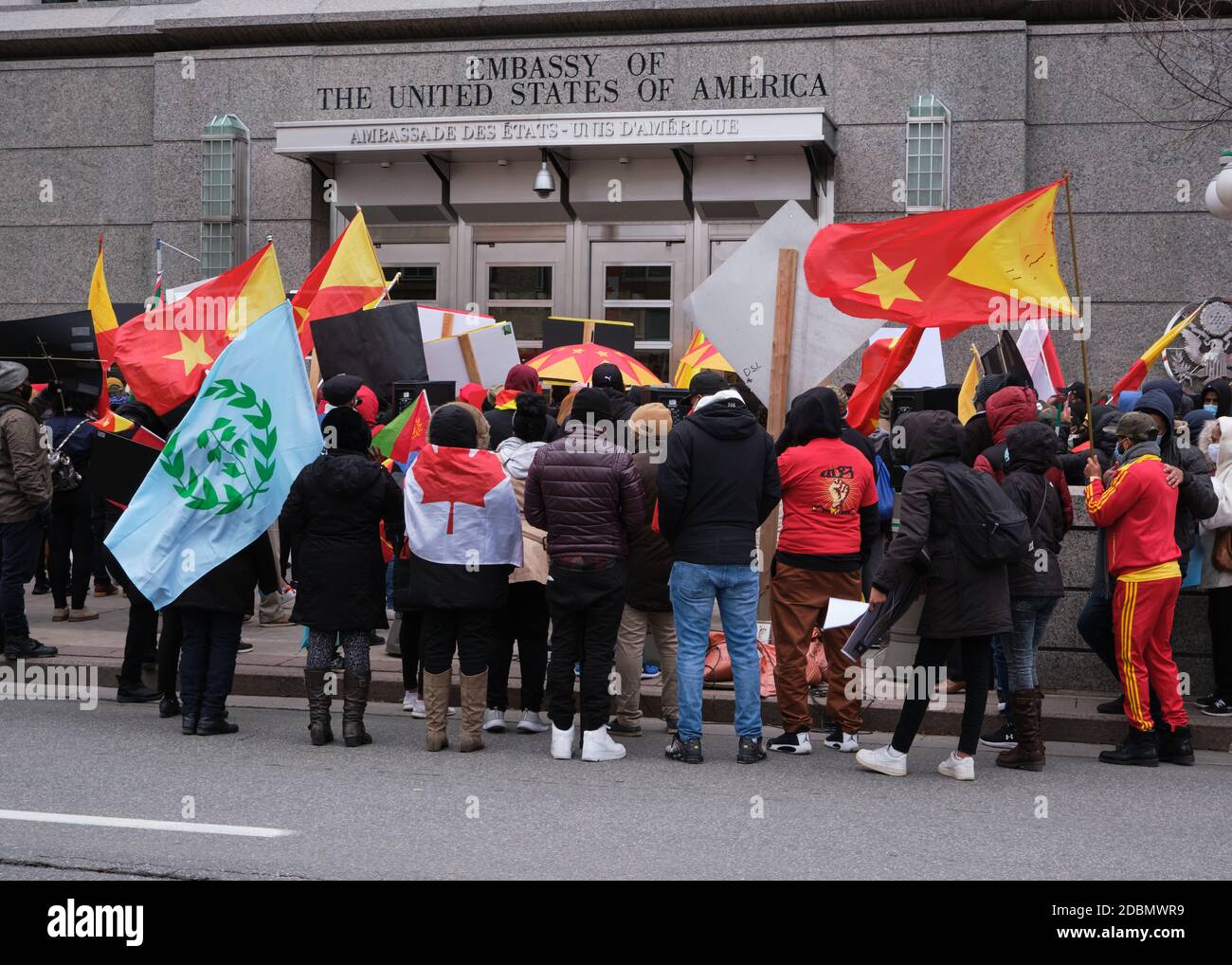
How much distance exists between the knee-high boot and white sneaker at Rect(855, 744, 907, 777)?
681mm

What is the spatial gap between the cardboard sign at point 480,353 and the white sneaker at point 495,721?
13.3 ft

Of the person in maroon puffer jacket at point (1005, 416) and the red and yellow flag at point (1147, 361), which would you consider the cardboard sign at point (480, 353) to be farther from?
the red and yellow flag at point (1147, 361)

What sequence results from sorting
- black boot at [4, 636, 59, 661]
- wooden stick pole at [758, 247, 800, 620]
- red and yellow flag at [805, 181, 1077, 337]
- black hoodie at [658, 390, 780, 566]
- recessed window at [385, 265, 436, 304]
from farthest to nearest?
recessed window at [385, 265, 436, 304] → black boot at [4, 636, 59, 661] → wooden stick pole at [758, 247, 800, 620] → red and yellow flag at [805, 181, 1077, 337] → black hoodie at [658, 390, 780, 566]

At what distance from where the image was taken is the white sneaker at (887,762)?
733 centimetres

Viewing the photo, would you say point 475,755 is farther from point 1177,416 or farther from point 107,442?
point 1177,416

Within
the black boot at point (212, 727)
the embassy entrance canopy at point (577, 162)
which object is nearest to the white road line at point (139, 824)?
the black boot at point (212, 727)

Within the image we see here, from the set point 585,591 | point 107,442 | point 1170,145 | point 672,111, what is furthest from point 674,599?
point 1170,145

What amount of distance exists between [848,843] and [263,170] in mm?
14468

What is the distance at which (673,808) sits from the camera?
258 inches

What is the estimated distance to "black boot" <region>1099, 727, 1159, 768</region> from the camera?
770 cm

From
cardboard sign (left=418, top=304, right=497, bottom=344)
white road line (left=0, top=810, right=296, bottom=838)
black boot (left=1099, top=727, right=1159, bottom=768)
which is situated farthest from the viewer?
cardboard sign (left=418, top=304, right=497, bottom=344)

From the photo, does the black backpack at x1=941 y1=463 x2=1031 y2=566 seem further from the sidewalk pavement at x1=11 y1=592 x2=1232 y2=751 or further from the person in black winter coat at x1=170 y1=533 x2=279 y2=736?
the person in black winter coat at x1=170 y1=533 x2=279 y2=736

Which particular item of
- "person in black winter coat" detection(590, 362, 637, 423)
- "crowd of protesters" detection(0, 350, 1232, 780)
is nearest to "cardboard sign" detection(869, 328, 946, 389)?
"person in black winter coat" detection(590, 362, 637, 423)

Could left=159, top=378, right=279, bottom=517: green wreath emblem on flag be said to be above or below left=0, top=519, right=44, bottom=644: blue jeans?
above
